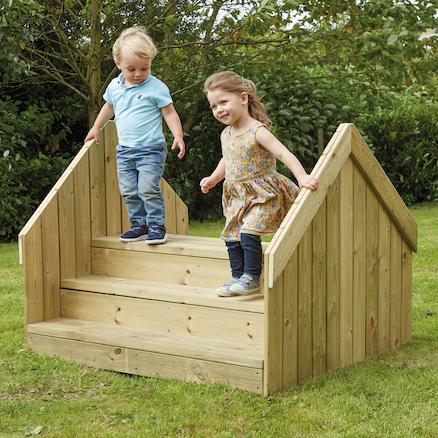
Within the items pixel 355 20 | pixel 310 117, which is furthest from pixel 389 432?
pixel 310 117

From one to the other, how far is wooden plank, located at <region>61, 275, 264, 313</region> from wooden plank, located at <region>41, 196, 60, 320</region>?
0.07m

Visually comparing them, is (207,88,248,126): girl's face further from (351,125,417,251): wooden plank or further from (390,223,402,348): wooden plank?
(390,223,402,348): wooden plank

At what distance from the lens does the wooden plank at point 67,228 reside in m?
5.48

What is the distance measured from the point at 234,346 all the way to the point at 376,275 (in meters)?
0.97

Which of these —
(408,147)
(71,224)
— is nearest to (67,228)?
(71,224)

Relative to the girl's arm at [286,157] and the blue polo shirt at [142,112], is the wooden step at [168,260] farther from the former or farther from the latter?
the girl's arm at [286,157]

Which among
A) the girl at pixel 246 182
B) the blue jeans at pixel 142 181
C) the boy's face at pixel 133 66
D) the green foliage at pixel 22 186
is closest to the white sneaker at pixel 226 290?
the girl at pixel 246 182

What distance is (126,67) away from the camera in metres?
5.46

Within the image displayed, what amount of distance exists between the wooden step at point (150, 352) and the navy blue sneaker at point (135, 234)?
59 cm

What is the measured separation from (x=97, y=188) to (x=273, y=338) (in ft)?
6.52

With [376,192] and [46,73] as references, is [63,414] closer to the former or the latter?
[376,192]

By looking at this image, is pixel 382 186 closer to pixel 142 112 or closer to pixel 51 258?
pixel 142 112

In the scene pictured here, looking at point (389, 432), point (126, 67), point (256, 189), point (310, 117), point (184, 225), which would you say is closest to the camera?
point (389, 432)

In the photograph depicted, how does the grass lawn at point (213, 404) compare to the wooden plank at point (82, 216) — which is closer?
the grass lawn at point (213, 404)
